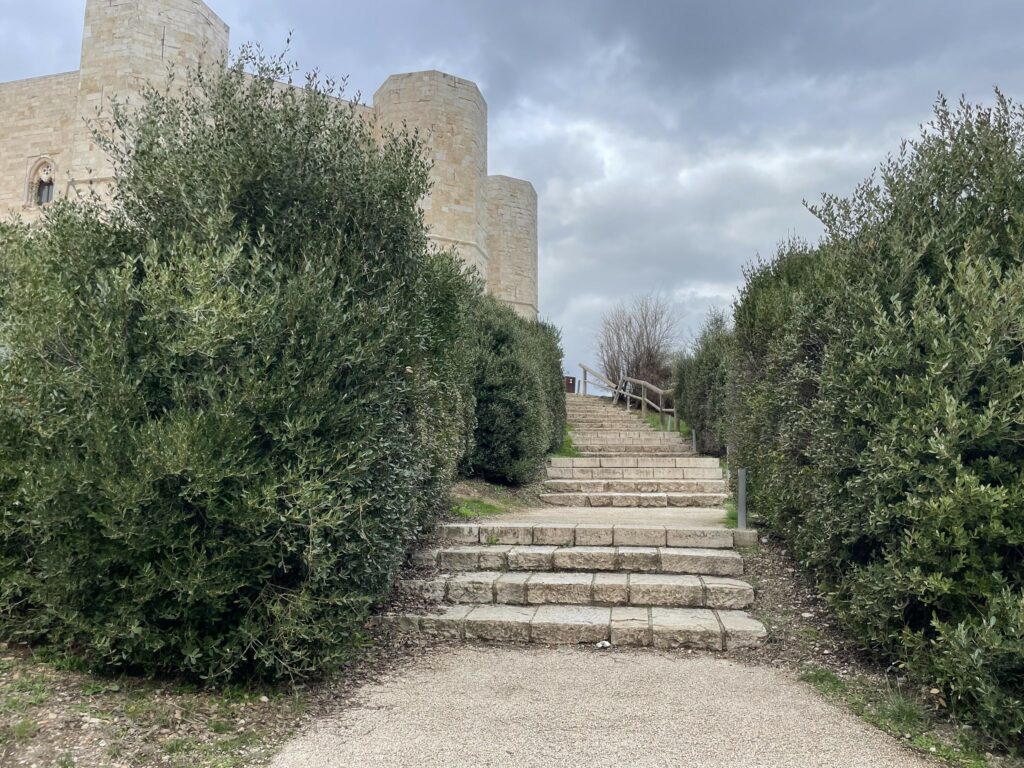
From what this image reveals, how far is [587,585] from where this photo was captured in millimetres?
4750

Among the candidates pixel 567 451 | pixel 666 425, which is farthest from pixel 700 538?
pixel 666 425

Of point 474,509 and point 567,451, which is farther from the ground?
point 567,451

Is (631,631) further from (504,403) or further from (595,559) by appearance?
(504,403)

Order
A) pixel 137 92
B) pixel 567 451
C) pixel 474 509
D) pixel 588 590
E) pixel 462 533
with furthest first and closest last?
pixel 137 92
pixel 567 451
pixel 474 509
pixel 462 533
pixel 588 590

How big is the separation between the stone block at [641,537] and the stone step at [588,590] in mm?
582

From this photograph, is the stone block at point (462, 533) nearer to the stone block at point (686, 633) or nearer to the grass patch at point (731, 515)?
the stone block at point (686, 633)

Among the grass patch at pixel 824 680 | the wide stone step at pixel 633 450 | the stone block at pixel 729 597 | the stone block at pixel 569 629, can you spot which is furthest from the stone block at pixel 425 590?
the wide stone step at pixel 633 450

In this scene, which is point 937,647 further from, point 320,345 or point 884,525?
point 320,345

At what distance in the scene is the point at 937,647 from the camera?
307 centimetres

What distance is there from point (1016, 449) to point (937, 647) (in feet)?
3.06

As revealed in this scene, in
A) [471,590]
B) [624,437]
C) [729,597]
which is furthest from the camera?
[624,437]

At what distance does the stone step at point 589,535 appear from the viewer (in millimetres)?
5555

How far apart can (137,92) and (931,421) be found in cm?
1565

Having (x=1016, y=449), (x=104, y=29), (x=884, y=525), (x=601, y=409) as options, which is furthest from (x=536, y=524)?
(x=104, y=29)
